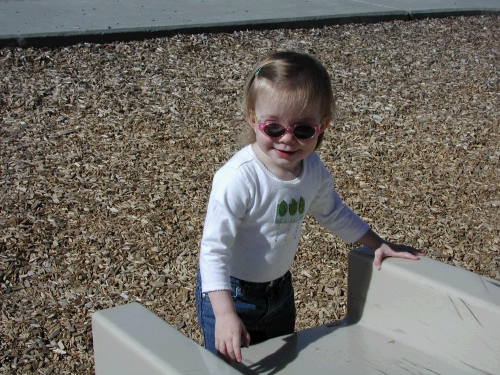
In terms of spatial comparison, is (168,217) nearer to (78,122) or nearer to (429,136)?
(78,122)

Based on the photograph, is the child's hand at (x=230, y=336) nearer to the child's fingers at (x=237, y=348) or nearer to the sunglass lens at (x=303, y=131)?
the child's fingers at (x=237, y=348)

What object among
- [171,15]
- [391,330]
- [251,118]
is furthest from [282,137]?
[171,15]

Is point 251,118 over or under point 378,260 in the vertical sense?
over

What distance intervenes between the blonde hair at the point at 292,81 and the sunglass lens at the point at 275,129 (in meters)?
0.07

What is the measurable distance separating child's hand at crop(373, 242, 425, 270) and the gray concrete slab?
5.02 meters

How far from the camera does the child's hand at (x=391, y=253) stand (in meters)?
2.25

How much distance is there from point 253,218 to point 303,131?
301mm

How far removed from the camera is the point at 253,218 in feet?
6.59

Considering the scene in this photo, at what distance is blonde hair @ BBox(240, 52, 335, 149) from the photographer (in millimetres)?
1945

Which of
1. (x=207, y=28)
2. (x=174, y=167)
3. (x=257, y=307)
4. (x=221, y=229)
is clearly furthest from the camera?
(x=207, y=28)

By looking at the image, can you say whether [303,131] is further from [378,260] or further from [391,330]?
[391,330]

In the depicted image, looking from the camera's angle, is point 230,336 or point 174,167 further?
point 174,167

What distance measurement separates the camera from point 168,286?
3369 mm

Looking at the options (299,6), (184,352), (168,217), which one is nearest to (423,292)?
(184,352)
